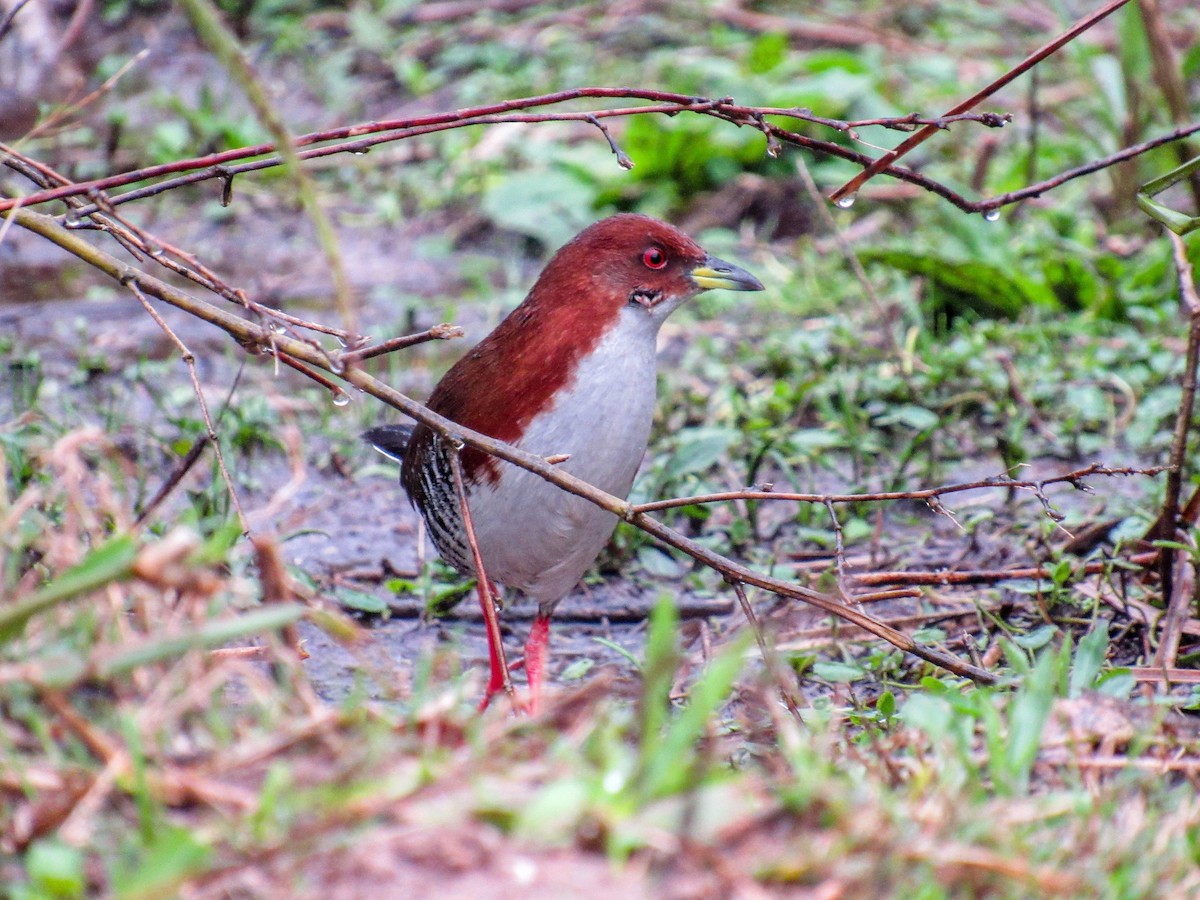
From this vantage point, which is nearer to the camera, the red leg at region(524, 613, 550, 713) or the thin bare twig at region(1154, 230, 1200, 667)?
the thin bare twig at region(1154, 230, 1200, 667)

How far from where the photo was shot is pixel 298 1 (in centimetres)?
879

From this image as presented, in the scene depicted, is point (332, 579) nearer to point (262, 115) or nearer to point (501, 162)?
point (262, 115)

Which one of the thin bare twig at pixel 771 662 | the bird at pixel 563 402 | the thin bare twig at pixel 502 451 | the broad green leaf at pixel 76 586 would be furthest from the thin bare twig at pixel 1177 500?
the broad green leaf at pixel 76 586

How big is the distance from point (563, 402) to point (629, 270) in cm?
43

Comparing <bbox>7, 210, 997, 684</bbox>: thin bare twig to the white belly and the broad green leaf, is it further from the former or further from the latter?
the broad green leaf

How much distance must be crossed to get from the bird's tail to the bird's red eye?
994mm

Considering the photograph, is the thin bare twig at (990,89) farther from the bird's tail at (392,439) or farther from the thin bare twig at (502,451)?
the bird's tail at (392,439)

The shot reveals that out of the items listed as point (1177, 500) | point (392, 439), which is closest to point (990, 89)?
point (1177, 500)

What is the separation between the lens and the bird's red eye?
3355 mm

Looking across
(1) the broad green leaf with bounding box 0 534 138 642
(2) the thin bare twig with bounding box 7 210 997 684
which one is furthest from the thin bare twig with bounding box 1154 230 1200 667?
(1) the broad green leaf with bounding box 0 534 138 642

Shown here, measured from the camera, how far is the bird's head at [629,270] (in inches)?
128

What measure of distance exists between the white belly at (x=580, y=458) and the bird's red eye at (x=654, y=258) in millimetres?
147

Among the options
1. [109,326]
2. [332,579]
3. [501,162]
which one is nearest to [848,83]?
[501,162]

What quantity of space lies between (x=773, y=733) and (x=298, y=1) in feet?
23.9
